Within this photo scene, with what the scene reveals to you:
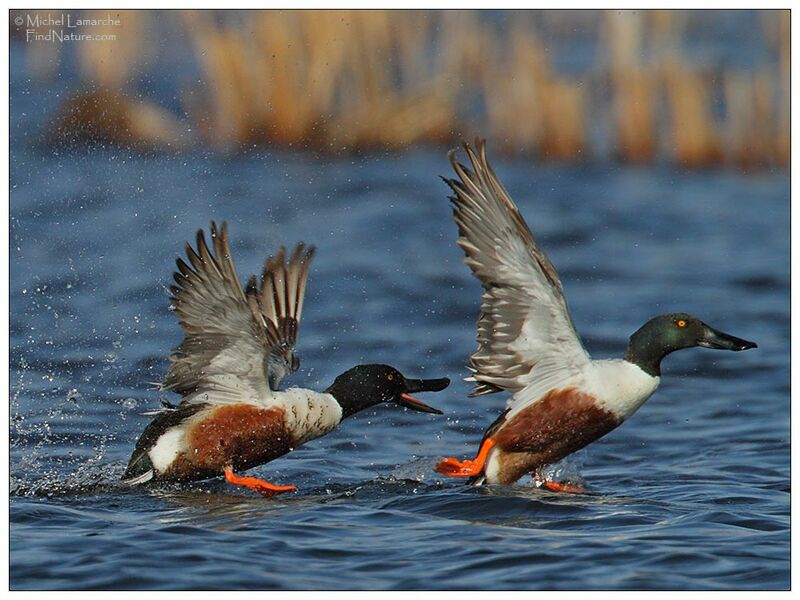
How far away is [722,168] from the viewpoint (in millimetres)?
15445

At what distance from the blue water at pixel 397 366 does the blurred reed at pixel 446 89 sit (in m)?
0.54

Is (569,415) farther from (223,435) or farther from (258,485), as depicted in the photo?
(223,435)

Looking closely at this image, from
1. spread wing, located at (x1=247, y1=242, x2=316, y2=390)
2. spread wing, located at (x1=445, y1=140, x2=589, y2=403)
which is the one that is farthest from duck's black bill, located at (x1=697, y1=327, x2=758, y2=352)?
spread wing, located at (x1=247, y1=242, x2=316, y2=390)

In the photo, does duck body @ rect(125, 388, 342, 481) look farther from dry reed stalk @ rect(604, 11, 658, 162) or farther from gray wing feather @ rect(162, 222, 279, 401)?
dry reed stalk @ rect(604, 11, 658, 162)

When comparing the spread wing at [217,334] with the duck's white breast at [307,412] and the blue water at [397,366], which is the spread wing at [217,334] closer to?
the duck's white breast at [307,412]

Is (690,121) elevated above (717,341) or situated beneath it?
elevated above

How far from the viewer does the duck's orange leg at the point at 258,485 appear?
22.5 ft

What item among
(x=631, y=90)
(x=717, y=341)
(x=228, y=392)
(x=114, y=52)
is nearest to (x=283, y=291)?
(x=228, y=392)

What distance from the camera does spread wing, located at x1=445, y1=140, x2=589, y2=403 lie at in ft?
20.8

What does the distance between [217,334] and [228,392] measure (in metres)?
0.37

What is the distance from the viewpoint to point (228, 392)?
22.5 ft

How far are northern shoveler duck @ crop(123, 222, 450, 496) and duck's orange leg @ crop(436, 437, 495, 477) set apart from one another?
52 cm

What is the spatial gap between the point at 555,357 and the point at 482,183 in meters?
0.92

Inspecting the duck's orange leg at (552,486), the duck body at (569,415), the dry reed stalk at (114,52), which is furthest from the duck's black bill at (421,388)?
the dry reed stalk at (114,52)
